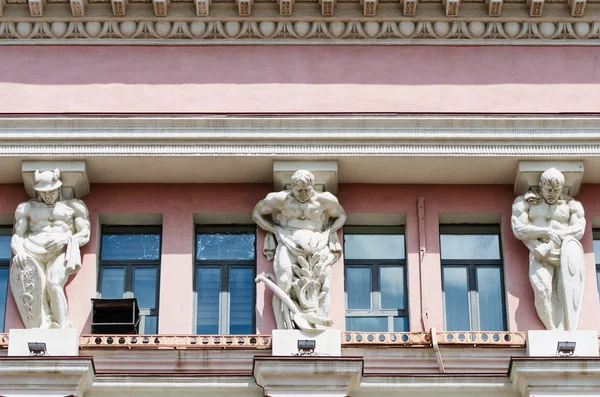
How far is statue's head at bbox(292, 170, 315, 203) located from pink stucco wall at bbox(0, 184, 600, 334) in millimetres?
722

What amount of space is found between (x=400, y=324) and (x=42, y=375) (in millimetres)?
4627

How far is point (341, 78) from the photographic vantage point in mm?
28219

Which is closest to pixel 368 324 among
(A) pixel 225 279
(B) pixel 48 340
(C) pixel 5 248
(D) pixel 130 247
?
(A) pixel 225 279

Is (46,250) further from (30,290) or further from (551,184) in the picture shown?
(551,184)

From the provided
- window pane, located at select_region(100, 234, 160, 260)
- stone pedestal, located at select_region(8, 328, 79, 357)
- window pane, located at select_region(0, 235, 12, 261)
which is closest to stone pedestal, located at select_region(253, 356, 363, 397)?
stone pedestal, located at select_region(8, 328, 79, 357)

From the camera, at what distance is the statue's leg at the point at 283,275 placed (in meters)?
26.5

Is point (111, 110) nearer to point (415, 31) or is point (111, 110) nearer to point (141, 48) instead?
point (141, 48)

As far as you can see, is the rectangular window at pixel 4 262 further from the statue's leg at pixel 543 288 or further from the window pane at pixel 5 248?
the statue's leg at pixel 543 288

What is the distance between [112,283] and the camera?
90.1 feet

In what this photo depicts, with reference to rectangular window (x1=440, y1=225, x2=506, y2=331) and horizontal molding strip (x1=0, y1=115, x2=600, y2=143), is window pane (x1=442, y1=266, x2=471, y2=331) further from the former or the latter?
horizontal molding strip (x1=0, y1=115, x2=600, y2=143)

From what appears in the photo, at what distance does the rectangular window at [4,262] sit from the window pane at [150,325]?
179 centimetres

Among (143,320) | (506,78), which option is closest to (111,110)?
(143,320)

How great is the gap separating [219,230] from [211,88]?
1887 millimetres

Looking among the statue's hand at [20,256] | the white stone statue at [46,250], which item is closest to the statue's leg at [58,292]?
the white stone statue at [46,250]
